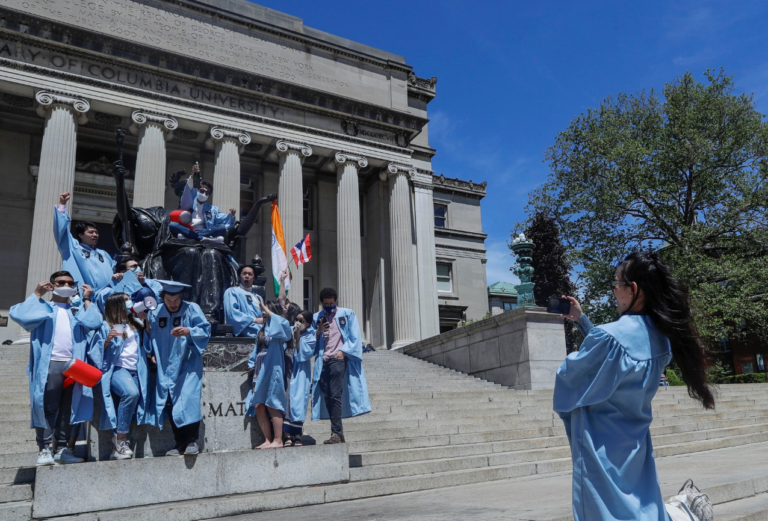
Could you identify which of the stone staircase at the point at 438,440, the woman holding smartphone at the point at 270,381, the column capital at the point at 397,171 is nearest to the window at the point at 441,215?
the column capital at the point at 397,171

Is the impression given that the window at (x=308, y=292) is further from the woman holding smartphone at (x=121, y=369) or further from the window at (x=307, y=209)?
the woman holding smartphone at (x=121, y=369)

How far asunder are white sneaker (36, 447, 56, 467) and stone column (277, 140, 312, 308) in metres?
18.1

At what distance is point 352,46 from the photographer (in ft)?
93.2

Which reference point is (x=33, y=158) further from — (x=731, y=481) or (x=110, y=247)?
(x=731, y=481)

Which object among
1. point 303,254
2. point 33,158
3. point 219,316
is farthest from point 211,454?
point 33,158

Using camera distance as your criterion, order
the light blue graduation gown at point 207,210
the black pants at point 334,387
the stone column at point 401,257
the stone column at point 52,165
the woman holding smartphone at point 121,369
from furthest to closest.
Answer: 1. the stone column at point 401,257
2. the stone column at point 52,165
3. the light blue graduation gown at point 207,210
4. the black pants at point 334,387
5. the woman holding smartphone at point 121,369

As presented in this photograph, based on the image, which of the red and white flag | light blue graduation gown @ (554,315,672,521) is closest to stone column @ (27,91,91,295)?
the red and white flag

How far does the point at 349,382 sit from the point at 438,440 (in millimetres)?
2435

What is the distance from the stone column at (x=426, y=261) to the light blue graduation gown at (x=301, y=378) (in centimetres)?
2028

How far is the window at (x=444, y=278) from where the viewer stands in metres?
36.8

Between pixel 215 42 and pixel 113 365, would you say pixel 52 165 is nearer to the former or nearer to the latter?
pixel 215 42

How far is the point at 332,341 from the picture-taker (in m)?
7.59

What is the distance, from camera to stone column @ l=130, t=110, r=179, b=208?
21.8 metres

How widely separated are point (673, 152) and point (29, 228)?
89.6 feet
